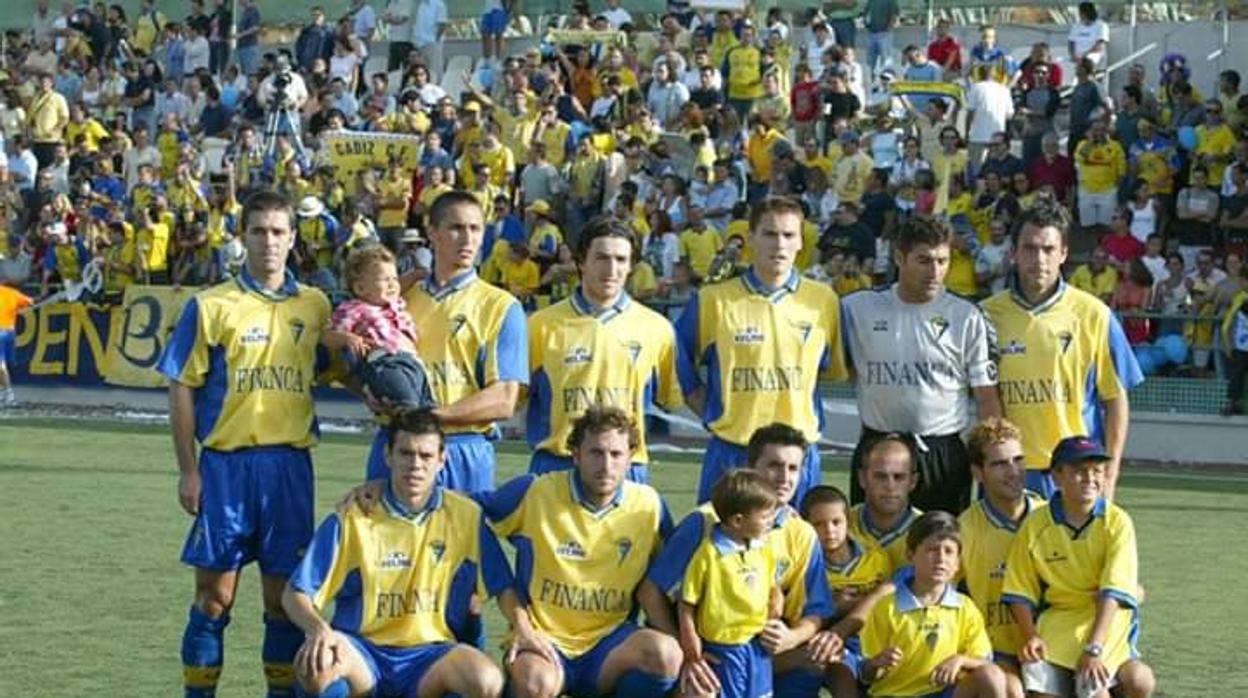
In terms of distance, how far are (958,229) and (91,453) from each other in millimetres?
7610

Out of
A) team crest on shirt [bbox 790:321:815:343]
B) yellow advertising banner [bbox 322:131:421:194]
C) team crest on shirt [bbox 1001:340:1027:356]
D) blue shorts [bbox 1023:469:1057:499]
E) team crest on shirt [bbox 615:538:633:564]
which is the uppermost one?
yellow advertising banner [bbox 322:131:421:194]

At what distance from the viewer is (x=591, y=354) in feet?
28.9

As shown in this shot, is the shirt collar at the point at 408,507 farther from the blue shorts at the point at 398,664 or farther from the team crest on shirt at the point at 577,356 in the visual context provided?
the team crest on shirt at the point at 577,356

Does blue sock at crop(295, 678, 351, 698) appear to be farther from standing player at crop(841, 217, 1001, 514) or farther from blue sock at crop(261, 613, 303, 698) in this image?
standing player at crop(841, 217, 1001, 514)

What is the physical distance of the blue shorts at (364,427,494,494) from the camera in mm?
8758

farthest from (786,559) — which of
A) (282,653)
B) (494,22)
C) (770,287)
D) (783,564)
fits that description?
(494,22)

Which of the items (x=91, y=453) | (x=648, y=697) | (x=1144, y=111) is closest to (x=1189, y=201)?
(x=1144, y=111)

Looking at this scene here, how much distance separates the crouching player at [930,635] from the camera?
804 cm

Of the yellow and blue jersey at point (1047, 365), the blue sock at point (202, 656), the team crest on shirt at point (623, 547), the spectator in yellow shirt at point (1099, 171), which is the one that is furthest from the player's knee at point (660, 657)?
the spectator in yellow shirt at point (1099, 171)

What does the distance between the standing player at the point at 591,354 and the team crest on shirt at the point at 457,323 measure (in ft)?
1.06

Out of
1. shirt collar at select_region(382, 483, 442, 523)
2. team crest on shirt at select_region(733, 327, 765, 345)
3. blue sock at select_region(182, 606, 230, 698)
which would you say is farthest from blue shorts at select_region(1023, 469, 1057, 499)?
blue sock at select_region(182, 606, 230, 698)

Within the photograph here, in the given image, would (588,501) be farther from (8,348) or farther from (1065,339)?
(8,348)

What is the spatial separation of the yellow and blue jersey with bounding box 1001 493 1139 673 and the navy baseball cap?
0.18 metres

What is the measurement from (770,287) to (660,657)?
174cm
